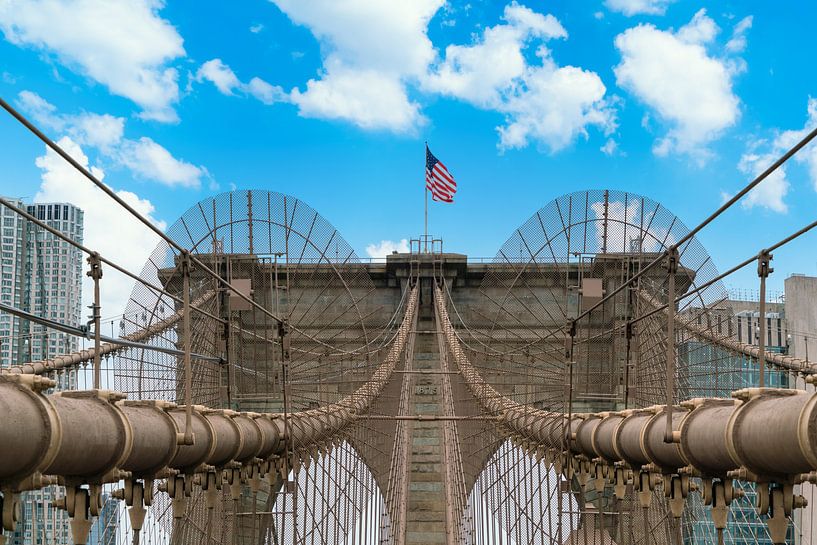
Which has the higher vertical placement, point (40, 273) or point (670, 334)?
point (40, 273)

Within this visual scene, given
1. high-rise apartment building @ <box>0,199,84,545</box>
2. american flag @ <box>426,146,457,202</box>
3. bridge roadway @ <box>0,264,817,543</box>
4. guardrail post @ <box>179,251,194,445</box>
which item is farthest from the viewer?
american flag @ <box>426,146,457,202</box>

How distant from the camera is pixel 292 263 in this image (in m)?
21.8

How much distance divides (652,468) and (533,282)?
16709 mm

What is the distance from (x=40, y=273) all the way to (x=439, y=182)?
14.5m

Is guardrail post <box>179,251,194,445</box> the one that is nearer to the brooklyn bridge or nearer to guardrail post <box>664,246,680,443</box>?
the brooklyn bridge

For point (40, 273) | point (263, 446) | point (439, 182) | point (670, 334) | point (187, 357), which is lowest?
point (263, 446)

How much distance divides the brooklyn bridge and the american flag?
5.56ft

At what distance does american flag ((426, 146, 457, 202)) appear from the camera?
79.8ft

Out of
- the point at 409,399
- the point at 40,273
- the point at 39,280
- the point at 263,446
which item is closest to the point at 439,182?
the point at 409,399

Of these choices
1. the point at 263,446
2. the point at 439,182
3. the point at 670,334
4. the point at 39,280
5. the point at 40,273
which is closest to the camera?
the point at 670,334

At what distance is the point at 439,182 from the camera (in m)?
24.5

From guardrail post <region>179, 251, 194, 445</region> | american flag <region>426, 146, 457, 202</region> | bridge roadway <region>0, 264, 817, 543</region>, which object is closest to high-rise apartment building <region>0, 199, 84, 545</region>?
bridge roadway <region>0, 264, 817, 543</region>

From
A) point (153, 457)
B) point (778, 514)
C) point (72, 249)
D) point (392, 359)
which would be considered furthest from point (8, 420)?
point (392, 359)

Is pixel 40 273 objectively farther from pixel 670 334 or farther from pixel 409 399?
pixel 409 399
